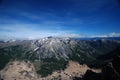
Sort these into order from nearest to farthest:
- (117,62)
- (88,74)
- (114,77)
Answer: (114,77), (117,62), (88,74)

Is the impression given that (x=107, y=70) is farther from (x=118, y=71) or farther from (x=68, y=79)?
(x=68, y=79)

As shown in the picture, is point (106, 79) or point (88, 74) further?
point (88, 74)

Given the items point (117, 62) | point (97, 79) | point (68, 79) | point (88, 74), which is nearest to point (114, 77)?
point (117, 62)

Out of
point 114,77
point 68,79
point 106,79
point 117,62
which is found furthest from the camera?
point 68,79

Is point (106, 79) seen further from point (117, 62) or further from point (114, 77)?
point (117, 62)

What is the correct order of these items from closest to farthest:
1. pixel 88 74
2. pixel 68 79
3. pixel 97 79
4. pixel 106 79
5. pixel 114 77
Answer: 1. pixel 114 77
2. pixel 106 79
3. pixel 97 79
4. pixel 88 74
5. pixel 68 79

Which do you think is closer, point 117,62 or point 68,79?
point 117,62

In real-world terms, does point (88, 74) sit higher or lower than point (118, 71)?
lower

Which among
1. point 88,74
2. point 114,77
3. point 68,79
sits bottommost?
point 68,79

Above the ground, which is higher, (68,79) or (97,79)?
(97,79)

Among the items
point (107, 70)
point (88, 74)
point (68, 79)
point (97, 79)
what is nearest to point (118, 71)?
point (107, 70)
